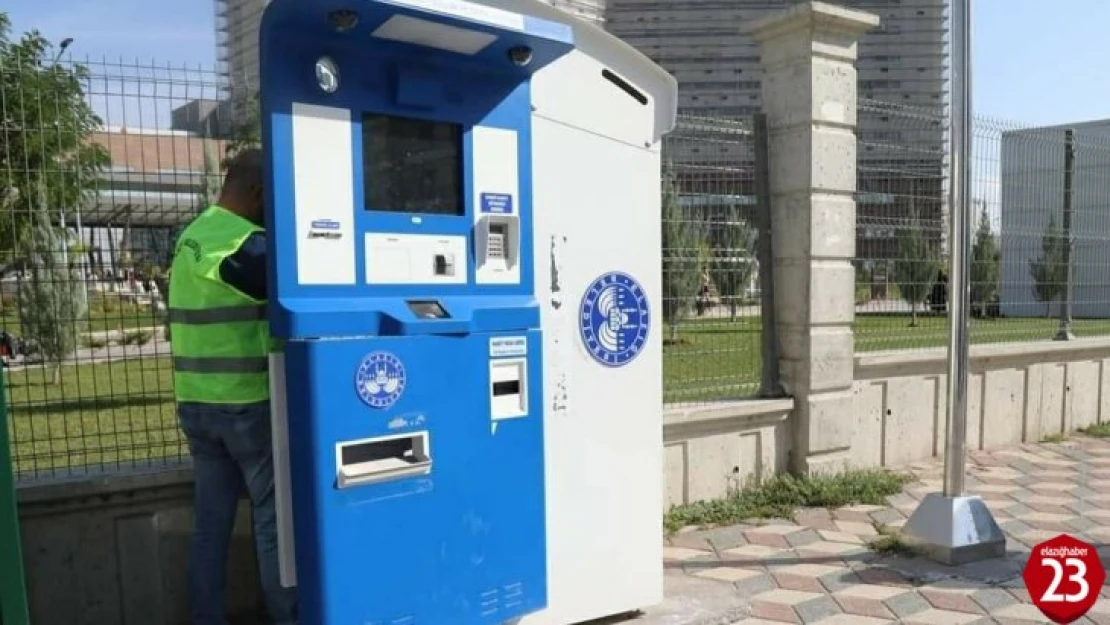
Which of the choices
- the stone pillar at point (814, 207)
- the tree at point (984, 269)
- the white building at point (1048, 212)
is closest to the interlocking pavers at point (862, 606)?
the stone pillar at point (814, 207)

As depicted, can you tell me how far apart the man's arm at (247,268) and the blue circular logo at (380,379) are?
539 millimetres

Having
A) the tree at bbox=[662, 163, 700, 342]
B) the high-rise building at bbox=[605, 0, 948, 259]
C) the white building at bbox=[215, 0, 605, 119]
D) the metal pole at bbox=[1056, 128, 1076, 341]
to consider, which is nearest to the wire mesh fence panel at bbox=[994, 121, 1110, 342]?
the metal pole at bbox=[1056, 128, 1076, 341]

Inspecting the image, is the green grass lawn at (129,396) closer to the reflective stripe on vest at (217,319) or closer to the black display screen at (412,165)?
the reflective stripe on vest at (217,319)

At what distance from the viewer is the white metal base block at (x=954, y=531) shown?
4332 mm

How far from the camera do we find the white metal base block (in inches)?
171

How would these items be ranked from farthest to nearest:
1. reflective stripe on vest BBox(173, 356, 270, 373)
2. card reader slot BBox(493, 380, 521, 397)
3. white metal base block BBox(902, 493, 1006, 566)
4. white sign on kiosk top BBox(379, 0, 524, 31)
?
white metal base block BBox(902, 493, 1006, 566)
card reader slot BBox(493, 380, 521, 397)
reflective stripe on vest BBox(173, 356, 270, 373)
white sign on kiosk top BBox(379, 0, 524, 31)

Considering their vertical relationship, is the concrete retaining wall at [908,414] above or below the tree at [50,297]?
below

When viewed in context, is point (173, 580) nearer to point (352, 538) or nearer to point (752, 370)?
point (352, 538)

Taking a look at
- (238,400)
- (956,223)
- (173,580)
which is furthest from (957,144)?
(173,580)

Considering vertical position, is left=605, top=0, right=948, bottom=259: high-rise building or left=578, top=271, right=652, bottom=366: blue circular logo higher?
left=605, top=0, right=948, bottom=259: high-rise building

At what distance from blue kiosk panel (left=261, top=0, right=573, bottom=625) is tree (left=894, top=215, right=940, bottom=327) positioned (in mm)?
4140

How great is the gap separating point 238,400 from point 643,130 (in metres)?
2.01

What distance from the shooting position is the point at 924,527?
4453 mm

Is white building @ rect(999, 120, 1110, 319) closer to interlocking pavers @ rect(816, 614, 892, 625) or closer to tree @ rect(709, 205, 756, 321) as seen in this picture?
tree @ rect(709, 205, 756, 321)
